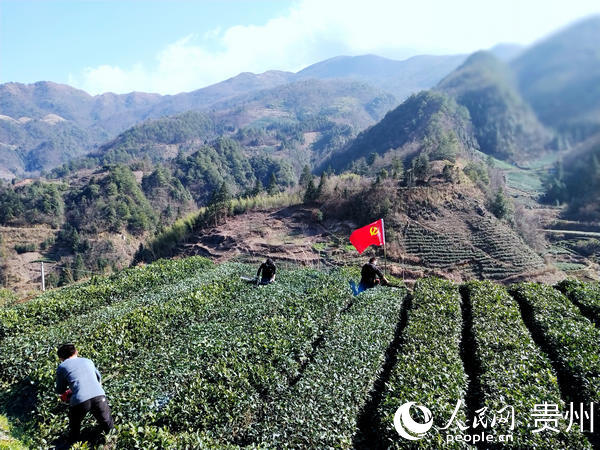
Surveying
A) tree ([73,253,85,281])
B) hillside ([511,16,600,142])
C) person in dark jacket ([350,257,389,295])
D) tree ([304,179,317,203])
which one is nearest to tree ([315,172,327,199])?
tree ([304,179,317,203])

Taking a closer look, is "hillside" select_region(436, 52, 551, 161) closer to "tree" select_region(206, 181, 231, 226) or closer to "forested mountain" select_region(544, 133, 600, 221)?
"forested mountain" select_region(544, 133, 600, 221)

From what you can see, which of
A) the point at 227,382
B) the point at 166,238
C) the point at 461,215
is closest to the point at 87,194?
the point at 166,238

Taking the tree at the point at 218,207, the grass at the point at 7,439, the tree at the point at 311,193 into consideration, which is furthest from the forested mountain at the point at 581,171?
the tree at the point at 218,207

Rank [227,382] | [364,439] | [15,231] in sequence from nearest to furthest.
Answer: [364,439], [227,382], [15,231]

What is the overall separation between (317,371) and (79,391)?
4808mm

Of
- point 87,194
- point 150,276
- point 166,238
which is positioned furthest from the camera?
point 87,194

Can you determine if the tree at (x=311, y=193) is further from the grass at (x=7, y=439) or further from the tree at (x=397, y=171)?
the grass at (x=7, y=439)

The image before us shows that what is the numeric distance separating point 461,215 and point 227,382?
114ft

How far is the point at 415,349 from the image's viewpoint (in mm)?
9273

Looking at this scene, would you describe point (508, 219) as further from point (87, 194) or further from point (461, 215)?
point (87, 194)

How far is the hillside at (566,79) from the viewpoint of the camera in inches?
145

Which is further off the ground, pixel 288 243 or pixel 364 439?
pixel 364 439

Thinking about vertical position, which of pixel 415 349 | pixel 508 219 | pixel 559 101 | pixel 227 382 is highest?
Answer: pixel 559 101

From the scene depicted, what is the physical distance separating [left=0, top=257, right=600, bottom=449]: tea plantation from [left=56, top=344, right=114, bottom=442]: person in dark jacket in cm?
54
